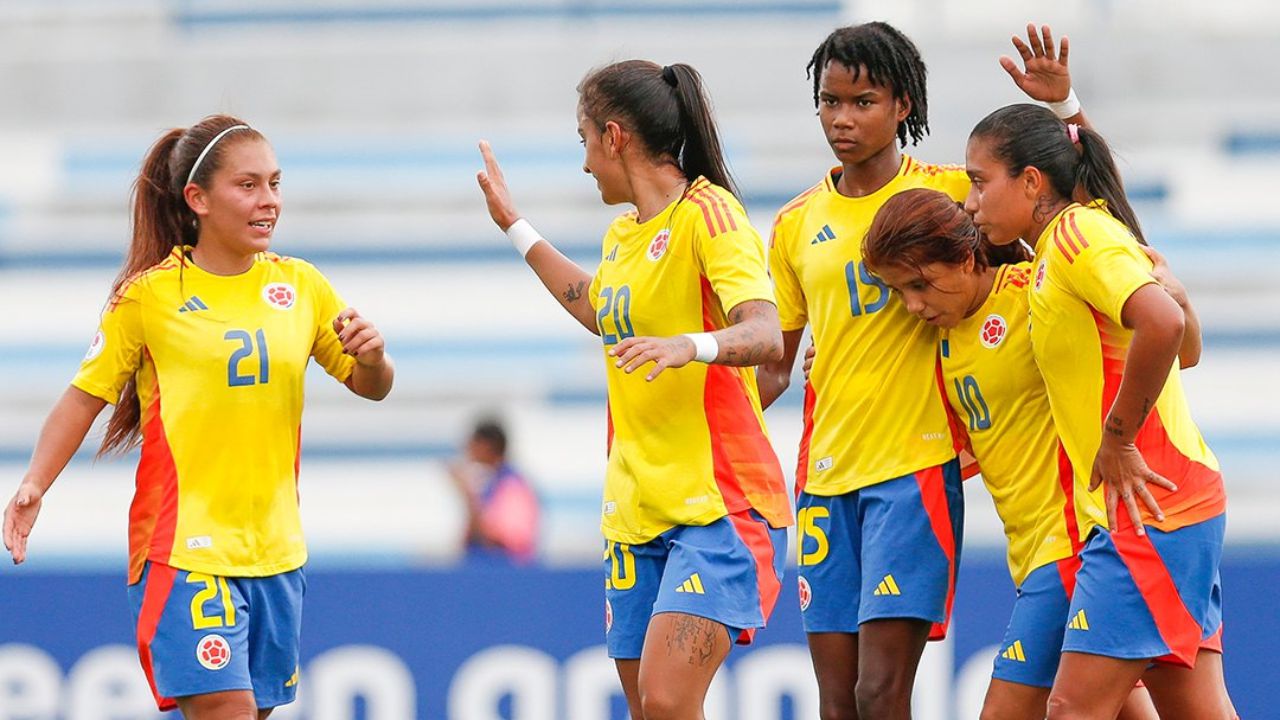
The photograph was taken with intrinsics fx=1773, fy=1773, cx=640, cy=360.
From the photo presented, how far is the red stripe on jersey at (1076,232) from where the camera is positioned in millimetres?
4211

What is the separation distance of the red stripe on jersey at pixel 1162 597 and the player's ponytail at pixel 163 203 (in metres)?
2.59

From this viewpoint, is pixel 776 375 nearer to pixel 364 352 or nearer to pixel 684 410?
pixel 684 410

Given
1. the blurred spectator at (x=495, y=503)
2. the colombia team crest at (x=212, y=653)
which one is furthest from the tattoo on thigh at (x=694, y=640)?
the blurred spectator at (x=495, y=503)

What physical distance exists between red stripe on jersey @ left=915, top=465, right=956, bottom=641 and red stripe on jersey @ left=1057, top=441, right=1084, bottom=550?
0.33 m

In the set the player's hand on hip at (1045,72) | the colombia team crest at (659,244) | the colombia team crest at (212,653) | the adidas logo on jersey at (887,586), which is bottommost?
the colombia team crest at (212,653)

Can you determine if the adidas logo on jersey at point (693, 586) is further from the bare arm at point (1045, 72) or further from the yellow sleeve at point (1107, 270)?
the bare arm at point (1045, 72)

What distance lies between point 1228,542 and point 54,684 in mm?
6550

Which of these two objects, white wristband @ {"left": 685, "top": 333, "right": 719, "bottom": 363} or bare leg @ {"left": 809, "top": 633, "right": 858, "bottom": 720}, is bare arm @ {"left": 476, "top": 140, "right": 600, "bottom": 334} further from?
bare leg @ {"left": 809, "top": 633, "right": 858, "bottom": 720}

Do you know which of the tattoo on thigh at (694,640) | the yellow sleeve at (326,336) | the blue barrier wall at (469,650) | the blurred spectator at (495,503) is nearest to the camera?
the tattoo on thigh at (694,640)

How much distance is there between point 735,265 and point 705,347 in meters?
0.32

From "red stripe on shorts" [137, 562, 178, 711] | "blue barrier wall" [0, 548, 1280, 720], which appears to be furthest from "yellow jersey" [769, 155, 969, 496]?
"blue barrier wall" [0, 548, 1280, 720]

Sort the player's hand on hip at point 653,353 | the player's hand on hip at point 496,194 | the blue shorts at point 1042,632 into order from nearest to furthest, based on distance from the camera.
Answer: the player's hand on hip at point 653,353
the blue shorts at point 1042,632
the player's hand on hip at point 496,194

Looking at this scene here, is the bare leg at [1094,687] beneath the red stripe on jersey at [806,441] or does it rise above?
beneath

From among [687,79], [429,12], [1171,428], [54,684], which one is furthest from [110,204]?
[1171,428]
